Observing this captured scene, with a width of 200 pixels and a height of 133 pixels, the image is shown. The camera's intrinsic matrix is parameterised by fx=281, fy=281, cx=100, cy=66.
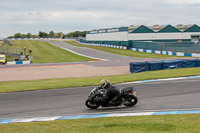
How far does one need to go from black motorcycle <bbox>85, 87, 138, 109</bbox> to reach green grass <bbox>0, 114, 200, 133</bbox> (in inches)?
85.3

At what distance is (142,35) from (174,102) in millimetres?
65739

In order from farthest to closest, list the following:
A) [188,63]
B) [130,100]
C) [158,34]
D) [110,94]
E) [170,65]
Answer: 1. [158,34]
2. [188,63]
3. [170,65]
4. [130,100]
5. [110,94]

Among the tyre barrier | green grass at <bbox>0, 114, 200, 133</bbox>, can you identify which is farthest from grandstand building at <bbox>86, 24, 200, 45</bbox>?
green grass at <bbox>0, 114, 200, 133</bbox>

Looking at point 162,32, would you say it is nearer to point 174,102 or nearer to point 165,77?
point 165,77

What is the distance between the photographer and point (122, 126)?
9.70 metres

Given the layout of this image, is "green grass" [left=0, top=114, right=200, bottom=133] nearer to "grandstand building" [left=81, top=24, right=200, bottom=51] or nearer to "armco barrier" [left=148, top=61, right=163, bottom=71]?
"armco barrier" [left=148, top=61, right=163, bottom=71]

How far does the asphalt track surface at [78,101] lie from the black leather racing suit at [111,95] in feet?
1.38

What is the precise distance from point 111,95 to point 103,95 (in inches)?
15.3

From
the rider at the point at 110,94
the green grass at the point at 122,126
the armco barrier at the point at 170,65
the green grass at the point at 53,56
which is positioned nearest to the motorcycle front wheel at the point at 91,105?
the rider at the point at 110,94

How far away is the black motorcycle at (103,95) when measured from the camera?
1362 centimetres

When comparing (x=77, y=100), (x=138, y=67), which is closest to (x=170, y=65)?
(x=138, y=67)

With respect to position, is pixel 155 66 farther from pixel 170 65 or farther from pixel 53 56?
pixel 53 56

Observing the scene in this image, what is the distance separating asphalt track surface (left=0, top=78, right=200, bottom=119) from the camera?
1359 cm

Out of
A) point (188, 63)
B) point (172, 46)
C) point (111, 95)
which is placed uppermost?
point (172, 46)
